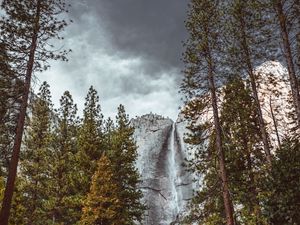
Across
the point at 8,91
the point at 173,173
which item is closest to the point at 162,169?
the point at 173,173

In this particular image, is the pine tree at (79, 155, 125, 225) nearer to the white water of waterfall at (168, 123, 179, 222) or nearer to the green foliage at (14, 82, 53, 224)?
the green foliage at (14, 82, 53, 224)

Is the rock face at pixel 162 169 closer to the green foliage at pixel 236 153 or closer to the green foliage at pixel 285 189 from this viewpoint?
the green foliage at pixel 236 153

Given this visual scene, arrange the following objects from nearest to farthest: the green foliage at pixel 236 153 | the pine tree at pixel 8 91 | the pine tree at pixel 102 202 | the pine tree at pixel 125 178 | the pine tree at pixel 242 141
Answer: the pine tree at pixel 8 91 → the green foliage at pixel 236 153 → the pine tree at pixel 242 141 → the pine tree at pixel 102 202 → the pine tree at pixel 125 178

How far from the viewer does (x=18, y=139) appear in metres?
12.9

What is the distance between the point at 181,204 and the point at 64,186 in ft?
75.5

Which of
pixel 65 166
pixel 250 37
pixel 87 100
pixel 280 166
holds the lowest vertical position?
pixel 280 166

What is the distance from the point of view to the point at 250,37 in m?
15.6

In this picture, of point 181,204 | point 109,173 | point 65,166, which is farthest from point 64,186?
point 181,204

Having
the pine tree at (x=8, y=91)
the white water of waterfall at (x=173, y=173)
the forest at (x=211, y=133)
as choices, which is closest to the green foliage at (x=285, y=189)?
the forest at (x=211, y=133)

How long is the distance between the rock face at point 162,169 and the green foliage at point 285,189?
27.3 meters

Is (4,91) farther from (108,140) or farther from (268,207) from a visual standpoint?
(108,140)

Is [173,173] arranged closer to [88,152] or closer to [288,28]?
[88,152]

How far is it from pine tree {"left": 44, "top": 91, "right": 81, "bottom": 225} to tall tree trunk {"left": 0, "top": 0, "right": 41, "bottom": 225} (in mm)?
10821

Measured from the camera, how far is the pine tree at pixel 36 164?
2484 centimetres
